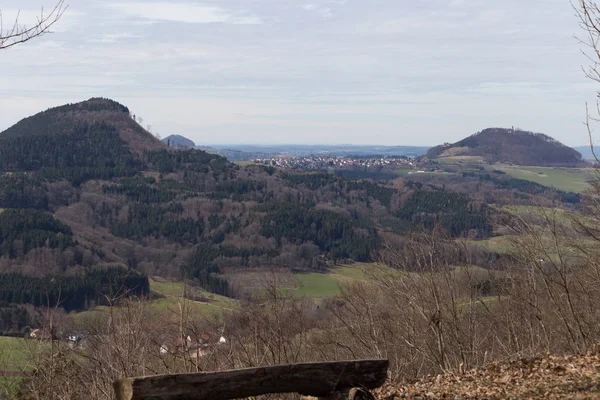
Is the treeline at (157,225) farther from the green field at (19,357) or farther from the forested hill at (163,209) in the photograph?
the green field at (19,357)

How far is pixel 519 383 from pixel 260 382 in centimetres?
394

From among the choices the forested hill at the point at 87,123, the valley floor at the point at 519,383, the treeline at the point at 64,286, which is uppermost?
the forested hill at the point at 87,123

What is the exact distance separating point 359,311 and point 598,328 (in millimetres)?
5402

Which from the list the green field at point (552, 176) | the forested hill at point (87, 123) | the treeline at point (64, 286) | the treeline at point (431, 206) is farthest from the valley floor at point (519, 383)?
the forested hill at point (87, 123)

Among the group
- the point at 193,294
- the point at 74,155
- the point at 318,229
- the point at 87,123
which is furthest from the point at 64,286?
the point at 87,123

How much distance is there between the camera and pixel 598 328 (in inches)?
486

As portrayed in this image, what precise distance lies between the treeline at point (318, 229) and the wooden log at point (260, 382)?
95.1 meters

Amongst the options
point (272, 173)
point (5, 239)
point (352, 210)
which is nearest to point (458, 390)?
point (5, 239)

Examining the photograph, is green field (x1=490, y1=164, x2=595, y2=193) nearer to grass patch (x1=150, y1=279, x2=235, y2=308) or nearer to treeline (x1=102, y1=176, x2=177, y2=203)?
treeline (x1=102, y1=176, x2=177, y2=203)

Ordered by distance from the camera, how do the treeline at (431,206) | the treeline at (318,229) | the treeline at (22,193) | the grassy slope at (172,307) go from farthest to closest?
1. the treeline at (22,193)
2. the treeline at (431,206)
3. the treeline at (318,229)
4. the grassy slope at (172,307)

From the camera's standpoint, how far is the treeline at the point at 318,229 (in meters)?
107

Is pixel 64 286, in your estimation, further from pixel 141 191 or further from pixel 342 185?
pixel 342 185

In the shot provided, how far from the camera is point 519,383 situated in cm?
840

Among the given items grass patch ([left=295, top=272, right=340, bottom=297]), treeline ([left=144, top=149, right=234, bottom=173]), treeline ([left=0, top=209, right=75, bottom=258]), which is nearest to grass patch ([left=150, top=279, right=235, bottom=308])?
grass patch ([left=295, top=272, right=340, bottom=297])
